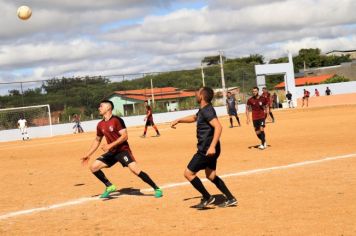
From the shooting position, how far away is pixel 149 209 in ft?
28.2

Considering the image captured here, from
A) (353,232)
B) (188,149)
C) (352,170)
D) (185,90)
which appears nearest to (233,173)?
(352,170)

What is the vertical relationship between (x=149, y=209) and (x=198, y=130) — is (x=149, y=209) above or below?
below

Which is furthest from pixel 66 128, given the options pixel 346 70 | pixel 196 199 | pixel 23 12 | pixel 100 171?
pixel 346 70

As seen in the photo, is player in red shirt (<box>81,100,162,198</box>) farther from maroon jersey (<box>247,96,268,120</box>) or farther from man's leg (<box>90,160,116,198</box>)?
maroon jersey (<box>247,96,268,120</box>)

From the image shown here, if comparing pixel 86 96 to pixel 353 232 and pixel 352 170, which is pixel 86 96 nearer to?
pixel 352 170

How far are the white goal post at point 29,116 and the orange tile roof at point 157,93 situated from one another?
27.2ft

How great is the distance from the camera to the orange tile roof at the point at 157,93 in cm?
5223

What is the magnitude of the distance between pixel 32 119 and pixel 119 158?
38.4 m

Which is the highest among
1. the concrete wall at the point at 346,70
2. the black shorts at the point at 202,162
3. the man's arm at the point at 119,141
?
the concrete wall at the point at 346,70

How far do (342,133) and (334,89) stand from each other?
163ft

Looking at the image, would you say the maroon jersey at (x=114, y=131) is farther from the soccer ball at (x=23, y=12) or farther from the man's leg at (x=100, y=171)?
the soccer ball at (x=23, y=12)

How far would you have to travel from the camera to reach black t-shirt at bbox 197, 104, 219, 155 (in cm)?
804

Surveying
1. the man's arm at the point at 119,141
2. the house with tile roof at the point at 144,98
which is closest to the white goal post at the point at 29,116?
the house with tile roof at the point at 144,98

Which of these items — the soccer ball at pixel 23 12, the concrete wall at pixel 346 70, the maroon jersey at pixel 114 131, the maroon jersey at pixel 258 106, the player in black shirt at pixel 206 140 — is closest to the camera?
the player in black shirt at pixel 206 140
